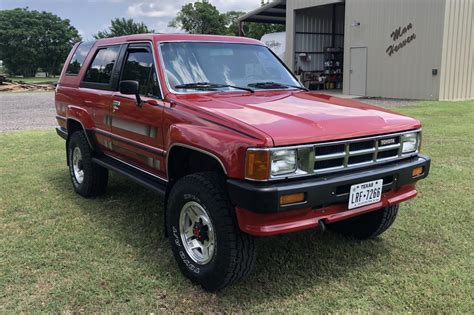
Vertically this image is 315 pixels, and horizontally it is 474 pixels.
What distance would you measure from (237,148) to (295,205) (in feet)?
1.71

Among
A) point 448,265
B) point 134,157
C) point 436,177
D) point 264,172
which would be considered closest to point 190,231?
point 264,172

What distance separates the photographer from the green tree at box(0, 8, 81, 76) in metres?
62.6

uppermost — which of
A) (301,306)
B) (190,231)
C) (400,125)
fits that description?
(400,125)

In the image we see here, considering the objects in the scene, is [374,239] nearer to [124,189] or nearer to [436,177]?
[436,177]

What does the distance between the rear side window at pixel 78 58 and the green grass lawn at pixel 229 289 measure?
5.27 ft

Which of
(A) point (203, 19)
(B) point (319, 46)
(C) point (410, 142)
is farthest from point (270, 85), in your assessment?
(A) point (203, 19)

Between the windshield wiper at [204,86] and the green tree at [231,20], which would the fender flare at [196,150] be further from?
the green tree at [231,20]

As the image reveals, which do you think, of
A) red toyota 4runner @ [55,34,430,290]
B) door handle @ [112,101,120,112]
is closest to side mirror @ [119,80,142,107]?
red toyota 4runner @ [55,34,430,290]

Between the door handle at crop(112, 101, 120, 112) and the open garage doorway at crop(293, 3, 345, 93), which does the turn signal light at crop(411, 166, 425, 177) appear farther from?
the open garage doorway at crop(293, 3, 345, 93)

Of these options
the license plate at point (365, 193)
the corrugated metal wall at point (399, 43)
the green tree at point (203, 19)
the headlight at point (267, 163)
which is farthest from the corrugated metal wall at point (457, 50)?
the green tree at point (203, 19)

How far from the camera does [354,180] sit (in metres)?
3.12

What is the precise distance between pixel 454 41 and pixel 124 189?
17509mm

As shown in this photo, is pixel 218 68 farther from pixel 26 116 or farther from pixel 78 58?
pixel 26 116

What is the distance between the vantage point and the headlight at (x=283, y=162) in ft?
9.45
